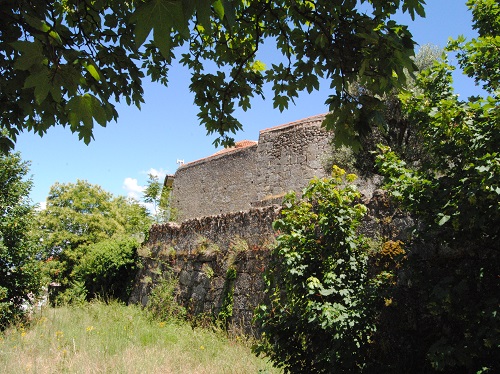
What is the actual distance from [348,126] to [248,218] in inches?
184

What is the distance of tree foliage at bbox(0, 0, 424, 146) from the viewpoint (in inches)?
84.7

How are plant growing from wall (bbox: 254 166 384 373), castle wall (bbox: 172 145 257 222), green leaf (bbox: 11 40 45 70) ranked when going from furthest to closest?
castle wall (bbox: 172 145 257 222)
plant growing from wall (bbox: 254 166 384 373)
green leaf (bbox: 11 40 45 70)

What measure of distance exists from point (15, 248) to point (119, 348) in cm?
479

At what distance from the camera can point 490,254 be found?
3529 millimetres

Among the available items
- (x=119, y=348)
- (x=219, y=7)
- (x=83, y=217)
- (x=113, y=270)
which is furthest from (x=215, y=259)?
(x=83, y=217)

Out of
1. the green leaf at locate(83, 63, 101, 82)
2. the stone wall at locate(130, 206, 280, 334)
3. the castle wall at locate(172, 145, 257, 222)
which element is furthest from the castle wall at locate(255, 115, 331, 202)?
the green leaf at locate(83, 63, 101, 82)

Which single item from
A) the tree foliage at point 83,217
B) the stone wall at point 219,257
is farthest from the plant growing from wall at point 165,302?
the tree foliage at point 83,217

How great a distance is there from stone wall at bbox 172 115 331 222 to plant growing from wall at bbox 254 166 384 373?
8.62 metres

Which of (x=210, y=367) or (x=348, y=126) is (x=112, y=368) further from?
(x=348, y=126)

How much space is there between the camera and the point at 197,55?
17.5 ft

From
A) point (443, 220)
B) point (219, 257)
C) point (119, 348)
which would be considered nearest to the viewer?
point (443, 220)

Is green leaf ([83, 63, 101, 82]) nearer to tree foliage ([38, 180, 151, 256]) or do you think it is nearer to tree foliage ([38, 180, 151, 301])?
tree foliage ([38, 180, 151, 301])

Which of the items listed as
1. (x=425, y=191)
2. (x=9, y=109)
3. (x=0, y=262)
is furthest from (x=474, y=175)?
(x=0, y=262)

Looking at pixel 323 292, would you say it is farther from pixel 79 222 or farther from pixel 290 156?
pixel 79 222
